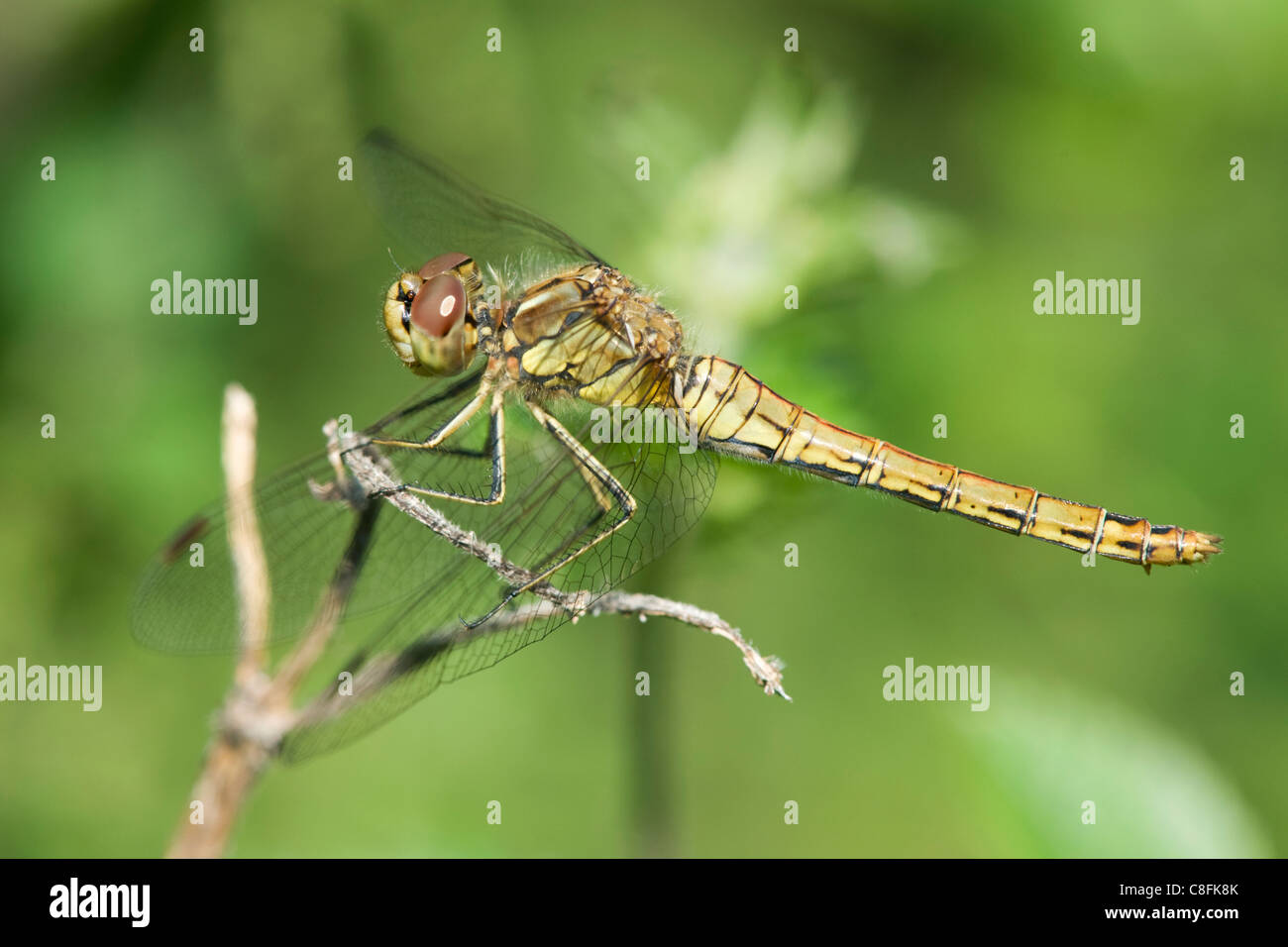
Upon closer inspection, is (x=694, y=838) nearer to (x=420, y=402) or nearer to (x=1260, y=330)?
(x=420, y=402)

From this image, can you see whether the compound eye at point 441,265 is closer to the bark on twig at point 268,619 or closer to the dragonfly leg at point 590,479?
the dragonfly leg at point 590,479

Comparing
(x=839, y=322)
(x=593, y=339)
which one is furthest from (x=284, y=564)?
(x=839, y=322)

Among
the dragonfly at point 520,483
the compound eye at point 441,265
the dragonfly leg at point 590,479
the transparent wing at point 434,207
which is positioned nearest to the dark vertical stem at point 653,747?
the dragonfly leg at point 590,479

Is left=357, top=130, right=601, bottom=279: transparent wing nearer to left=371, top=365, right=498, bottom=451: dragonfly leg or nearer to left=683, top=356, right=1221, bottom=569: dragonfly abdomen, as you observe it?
left=371, top=365, right=498, bottom=451: dragonfly leg

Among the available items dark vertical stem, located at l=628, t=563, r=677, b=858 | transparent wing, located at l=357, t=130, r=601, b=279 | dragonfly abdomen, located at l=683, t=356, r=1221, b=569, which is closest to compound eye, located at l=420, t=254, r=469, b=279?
transparent wing, located at l=357, t=130, r=601, b=279

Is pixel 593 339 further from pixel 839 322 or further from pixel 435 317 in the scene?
pixel 839 322
